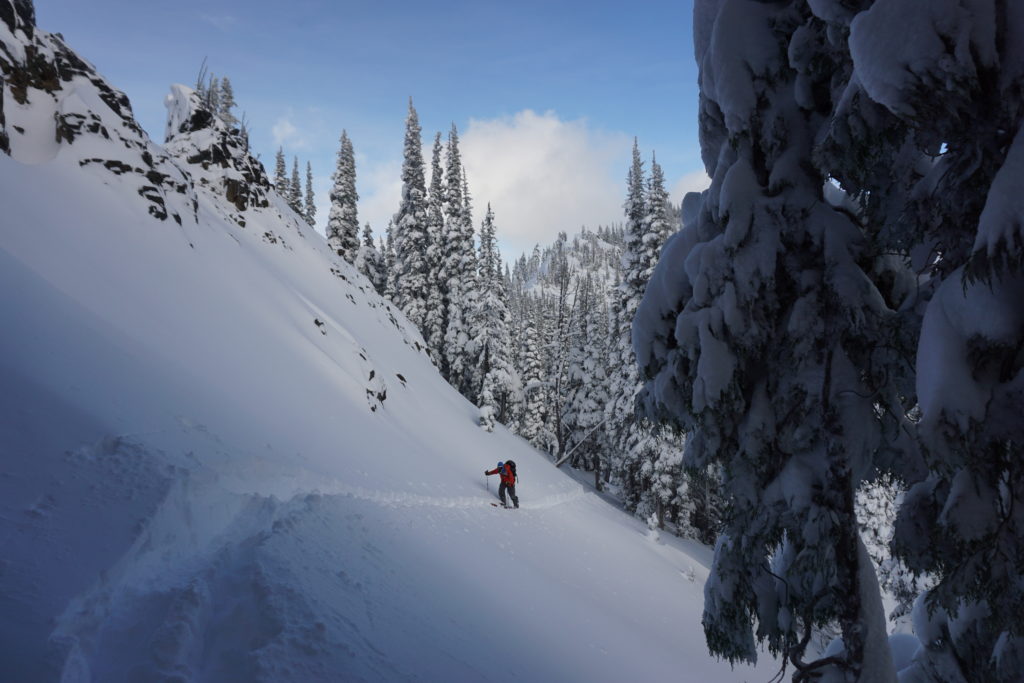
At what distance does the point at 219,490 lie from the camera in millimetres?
7801

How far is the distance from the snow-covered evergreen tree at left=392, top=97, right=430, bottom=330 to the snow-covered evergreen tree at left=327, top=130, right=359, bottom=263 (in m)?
4.12

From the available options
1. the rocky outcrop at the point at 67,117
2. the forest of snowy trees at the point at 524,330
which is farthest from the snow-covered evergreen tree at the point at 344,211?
the rocky outcrop at the point at 67,117

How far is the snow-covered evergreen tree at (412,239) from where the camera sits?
3953cm

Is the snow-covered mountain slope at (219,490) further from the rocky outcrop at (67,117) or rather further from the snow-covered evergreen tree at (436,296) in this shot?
the snow-covered evergreen tree at (436,296)

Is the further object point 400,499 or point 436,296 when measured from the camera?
point 436,296

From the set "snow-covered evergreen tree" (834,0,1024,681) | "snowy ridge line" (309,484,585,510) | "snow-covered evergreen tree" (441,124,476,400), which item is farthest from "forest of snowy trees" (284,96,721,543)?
"snow-covered evergreen tree" (834,0,1024,681)

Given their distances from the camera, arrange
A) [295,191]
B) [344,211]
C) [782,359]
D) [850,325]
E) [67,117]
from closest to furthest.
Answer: [850,325], [782,359], [67,117], [344,211], [295,191]

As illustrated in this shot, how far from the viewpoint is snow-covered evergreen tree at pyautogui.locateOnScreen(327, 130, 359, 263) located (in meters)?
43.2

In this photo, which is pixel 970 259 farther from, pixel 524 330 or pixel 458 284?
pixel 524 330

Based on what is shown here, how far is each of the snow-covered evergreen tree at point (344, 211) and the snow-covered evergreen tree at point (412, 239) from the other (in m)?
4.12

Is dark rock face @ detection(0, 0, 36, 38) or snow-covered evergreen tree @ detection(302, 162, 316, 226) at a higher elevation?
snow-covered evergreen tree @ detection(302, 162, 316, 226)

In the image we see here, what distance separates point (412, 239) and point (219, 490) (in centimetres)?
3363

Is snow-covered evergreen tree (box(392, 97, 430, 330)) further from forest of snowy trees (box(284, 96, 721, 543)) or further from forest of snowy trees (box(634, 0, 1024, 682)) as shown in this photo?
forest of snowy trees (box(634, 0, 1024, 682))

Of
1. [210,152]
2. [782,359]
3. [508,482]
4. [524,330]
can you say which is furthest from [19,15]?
[524,330]
